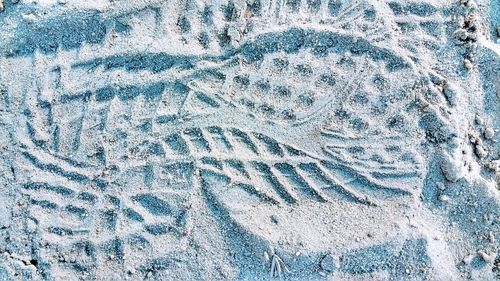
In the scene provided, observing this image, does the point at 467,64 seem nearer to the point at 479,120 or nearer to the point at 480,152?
the point at 479,120

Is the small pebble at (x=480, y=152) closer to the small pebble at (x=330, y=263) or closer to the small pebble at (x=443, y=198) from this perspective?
the small pebble at (x=443, y=198)

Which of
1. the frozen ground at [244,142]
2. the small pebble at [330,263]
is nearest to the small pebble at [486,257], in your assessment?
the frozen ground at [244,142]

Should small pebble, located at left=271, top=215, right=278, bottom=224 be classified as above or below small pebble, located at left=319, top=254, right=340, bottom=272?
above

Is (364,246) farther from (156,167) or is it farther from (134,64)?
(134,64)

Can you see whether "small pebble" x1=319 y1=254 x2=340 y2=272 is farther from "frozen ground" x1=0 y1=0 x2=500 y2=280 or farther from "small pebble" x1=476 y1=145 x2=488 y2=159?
"small pebble" x1=476 y1=145 x2=488 y2=159

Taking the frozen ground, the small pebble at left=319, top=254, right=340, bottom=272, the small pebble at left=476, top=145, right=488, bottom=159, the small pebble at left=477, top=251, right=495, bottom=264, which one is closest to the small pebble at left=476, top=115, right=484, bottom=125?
the frozen ground

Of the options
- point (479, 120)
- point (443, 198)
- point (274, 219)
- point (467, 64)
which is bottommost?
point (274, 219)

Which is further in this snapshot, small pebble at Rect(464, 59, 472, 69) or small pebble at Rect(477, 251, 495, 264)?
small pebble at Rect(464, 59, 472, 69)

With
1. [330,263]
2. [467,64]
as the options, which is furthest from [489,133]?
[330,263]

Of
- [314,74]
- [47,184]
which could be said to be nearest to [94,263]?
[47,184]
